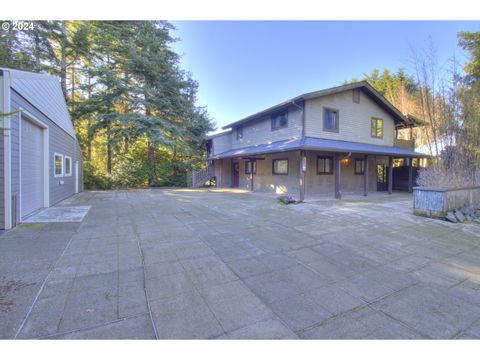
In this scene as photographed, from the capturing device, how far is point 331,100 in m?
11.8

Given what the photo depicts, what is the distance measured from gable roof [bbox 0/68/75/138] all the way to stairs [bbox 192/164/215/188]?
852cm

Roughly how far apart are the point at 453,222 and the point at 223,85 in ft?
56.8

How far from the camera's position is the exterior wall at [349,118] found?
1118cm

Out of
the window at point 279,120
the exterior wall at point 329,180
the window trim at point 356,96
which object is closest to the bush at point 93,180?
the window at point 279,120

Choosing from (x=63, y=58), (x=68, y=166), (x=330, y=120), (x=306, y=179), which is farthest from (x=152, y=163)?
(x=330, y=120)

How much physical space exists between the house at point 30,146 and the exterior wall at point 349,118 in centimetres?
Result: 1025

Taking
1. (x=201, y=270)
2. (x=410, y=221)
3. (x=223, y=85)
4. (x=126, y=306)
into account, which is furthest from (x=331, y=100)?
(x=126, y=306)

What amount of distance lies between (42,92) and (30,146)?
1.90 metres

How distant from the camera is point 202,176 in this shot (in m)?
A: 17.6

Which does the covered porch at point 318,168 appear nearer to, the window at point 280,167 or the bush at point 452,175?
the window at point 280,167

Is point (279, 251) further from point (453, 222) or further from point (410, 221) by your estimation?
point (453, 222)

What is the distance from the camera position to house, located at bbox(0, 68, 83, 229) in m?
4.85

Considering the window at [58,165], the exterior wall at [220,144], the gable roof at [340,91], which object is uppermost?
the gable roof at [340,91]
